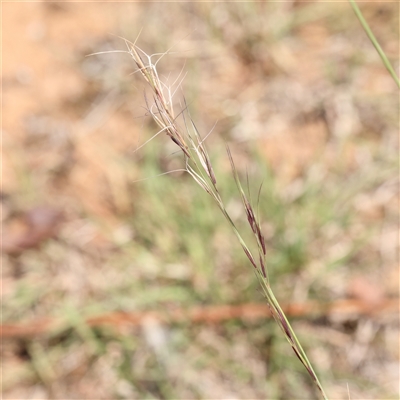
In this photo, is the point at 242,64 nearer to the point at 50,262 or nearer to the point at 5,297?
the point at 50,262

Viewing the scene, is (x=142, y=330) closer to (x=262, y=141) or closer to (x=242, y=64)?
(x=262, y=141)

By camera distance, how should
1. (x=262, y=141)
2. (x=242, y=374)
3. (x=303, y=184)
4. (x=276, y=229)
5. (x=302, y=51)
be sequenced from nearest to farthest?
(x=242, y=374)
(x=276, y=229)
(x=303, y=184)
(x=262, y=141)
(x=302, y=51)

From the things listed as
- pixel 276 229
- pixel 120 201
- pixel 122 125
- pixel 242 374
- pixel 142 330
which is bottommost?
pixel 242 374

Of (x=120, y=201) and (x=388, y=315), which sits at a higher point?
(x=120, y=201)

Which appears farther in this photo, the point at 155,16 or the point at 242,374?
the point at 155,16

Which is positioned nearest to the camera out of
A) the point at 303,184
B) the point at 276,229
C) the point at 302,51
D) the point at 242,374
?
the point at 242,374

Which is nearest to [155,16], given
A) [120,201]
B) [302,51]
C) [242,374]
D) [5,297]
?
[302,51]
